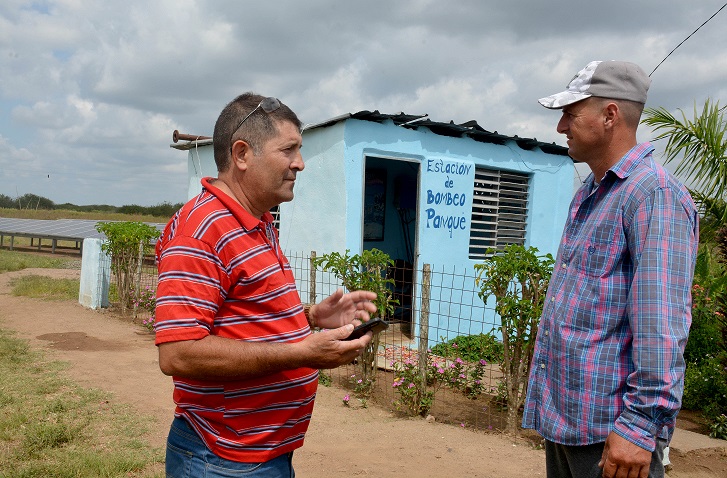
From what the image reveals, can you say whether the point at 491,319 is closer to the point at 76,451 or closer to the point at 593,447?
the point at 76,451

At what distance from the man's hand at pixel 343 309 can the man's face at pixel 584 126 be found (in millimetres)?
947

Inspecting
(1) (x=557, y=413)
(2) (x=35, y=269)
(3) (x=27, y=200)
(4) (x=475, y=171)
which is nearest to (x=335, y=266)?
(4) (x=475, y=171)

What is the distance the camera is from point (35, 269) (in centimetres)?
1859

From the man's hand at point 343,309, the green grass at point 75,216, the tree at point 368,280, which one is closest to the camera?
the man's hand at point 343,309

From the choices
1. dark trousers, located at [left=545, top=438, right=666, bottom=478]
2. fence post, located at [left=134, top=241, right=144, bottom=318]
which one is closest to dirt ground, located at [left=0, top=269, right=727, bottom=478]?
dark trousers, located at [left=545, top=438, right=666, bottom=478]

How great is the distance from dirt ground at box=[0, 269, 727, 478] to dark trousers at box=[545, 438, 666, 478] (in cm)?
235

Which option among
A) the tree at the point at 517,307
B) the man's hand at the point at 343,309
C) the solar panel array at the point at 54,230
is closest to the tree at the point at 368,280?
the tree at the point at 517,307

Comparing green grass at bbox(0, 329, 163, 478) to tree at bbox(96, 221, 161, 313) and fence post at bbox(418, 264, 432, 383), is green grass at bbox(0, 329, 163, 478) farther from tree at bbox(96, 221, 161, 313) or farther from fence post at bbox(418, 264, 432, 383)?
tree at bbox(96, 221, 161, 313)

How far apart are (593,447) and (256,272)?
128cm

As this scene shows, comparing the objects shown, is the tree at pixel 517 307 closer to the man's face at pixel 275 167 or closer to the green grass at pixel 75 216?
the man's face at pixel 275 167

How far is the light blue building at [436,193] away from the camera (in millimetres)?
8359

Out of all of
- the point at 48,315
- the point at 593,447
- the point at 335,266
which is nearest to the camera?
the point at 593,447

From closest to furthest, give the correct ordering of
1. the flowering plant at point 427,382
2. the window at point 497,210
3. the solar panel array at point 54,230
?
the flowering plant at point 427,382, the window at point 497,210, the solar panel array at point 54,230

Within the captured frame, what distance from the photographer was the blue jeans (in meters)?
1.87
